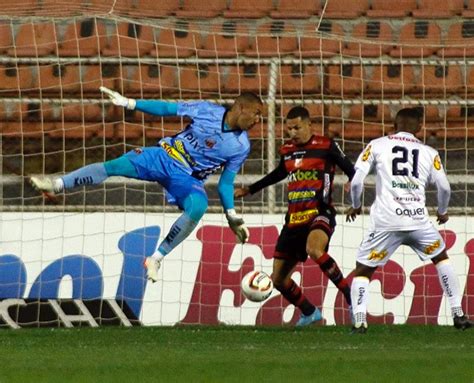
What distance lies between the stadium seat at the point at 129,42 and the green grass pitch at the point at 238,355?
4.84 meters

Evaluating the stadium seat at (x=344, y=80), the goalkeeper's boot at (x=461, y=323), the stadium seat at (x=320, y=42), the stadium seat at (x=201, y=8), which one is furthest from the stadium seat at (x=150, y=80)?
the goalkeeper's boot at (x=461, y=323)

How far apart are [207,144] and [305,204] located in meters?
0.99

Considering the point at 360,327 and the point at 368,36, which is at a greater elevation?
the point at 368,36

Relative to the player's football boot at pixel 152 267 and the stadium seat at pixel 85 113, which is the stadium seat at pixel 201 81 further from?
the player's football boot at pixel 152 267

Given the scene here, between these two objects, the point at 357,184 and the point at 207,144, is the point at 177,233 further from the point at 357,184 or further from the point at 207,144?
the point at 357,184

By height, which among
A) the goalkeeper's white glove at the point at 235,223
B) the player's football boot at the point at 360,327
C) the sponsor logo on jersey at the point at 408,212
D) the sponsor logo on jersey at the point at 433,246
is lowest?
the player's football boot at the point at 360,327

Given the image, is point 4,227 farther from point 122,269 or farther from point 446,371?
point 446,371

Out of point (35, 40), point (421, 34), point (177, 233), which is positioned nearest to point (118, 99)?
point (177, 233)

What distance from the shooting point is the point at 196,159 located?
11250 mm

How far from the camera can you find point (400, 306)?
487 inches

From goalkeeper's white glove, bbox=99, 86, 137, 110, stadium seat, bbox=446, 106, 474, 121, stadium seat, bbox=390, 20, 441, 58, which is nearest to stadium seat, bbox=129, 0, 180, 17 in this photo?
stadium seat, bbox=390, 20, 441, 58

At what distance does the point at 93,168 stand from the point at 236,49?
15.1 ft

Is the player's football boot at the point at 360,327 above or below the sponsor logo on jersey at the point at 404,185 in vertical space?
below

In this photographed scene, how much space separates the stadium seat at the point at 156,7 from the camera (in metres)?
16.7
